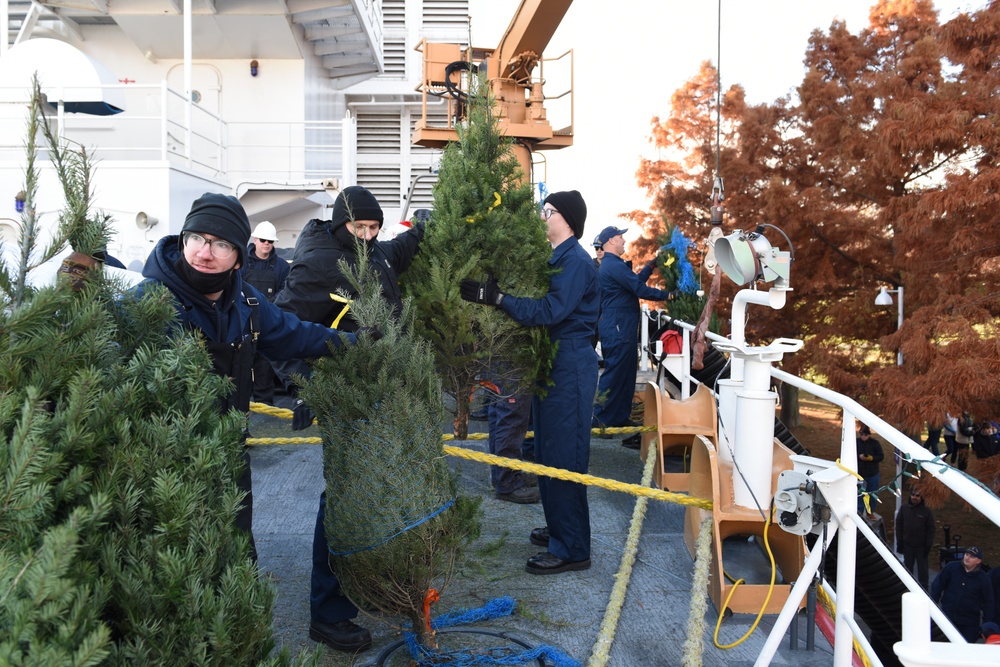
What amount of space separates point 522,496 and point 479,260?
230 centimetres

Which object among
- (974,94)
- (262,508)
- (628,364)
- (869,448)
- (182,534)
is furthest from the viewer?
(869,448)

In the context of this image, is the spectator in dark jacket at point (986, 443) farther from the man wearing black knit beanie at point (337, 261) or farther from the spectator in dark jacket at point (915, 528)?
the man wearing black knit beanie at point (337, 261)

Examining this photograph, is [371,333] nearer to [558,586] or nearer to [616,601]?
[616,601]

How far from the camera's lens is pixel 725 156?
14680 mm

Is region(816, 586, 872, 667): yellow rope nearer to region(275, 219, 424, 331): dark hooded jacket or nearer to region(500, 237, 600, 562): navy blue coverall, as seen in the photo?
region(500, 237, 600, 562): navy blue coverall

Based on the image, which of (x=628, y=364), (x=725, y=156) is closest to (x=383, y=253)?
(x=628, y=364)

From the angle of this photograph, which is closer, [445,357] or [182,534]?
[182,534]

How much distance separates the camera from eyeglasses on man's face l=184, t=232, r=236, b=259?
2979mm

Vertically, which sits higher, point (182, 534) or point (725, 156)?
point (725, 156)

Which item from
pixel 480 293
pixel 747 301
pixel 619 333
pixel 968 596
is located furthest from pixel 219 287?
pixel 968 596

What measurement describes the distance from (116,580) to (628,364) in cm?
665

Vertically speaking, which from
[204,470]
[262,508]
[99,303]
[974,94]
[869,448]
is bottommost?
[869,448]

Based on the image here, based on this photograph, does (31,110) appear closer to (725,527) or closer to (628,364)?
(725,527)

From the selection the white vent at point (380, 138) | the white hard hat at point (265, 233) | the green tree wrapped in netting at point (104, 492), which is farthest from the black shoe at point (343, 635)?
the white vent at point (380, 138)
